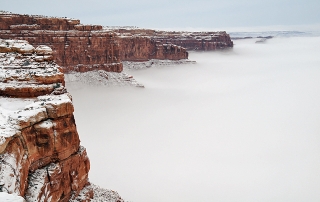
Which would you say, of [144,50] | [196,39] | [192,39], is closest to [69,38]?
[144,50]

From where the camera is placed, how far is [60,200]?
40.4 feet

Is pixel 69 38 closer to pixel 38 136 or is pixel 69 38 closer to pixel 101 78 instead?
pixel 101 78

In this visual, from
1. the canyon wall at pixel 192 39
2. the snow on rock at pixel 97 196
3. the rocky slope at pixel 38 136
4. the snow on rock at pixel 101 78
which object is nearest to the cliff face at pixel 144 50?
the canyon wall at pixel 192 39

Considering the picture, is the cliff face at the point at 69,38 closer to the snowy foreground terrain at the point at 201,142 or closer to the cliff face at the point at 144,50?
the snowy foreground terrain at the point at 201,142

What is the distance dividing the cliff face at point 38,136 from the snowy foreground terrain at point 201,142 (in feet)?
34.6

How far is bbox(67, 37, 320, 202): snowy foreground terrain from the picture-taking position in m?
23.4

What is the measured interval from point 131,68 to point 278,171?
58.9 meters

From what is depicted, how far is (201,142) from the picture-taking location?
106ft

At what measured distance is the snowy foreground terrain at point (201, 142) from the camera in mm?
23375

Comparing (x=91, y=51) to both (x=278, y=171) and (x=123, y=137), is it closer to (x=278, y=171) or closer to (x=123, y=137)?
(x=123, y=137)

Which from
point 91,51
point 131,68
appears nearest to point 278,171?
point 91,51

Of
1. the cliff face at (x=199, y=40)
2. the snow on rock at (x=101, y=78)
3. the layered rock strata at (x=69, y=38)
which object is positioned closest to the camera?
the layered rock strata at (x=69, y=38)

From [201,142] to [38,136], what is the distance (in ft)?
79.0

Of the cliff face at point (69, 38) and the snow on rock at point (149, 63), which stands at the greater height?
the cliff face at point (69, 38)
